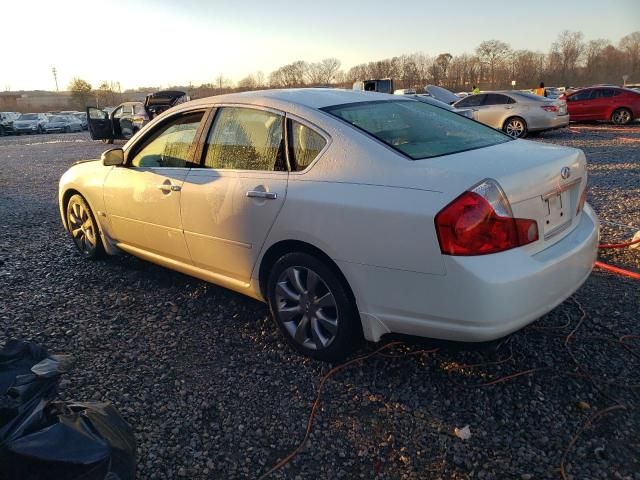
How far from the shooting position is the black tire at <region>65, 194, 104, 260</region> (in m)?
4.84

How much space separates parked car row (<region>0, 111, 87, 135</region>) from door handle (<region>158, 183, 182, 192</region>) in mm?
38050

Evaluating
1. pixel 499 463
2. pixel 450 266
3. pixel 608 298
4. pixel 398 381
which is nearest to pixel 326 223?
pixel 450 266

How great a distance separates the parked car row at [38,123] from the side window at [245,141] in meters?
38.4

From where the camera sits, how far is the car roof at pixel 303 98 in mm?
3215

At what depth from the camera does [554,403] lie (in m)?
2.58

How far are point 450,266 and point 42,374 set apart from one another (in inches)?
69.6

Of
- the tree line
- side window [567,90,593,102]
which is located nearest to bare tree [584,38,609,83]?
the tree line

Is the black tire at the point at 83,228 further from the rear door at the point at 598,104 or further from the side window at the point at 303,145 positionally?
the rear door at the point at 598,104

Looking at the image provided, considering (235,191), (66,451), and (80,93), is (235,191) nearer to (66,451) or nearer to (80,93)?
(66,451)

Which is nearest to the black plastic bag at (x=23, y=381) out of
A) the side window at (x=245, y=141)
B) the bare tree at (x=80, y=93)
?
the side window at (x=245, y=141)

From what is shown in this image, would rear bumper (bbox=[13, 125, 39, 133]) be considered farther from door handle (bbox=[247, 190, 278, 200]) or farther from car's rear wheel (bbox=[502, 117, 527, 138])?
door handle (bbox=[247, 190, 278, 200])

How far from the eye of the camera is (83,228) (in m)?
5.00

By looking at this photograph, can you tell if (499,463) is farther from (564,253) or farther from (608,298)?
(608,298)

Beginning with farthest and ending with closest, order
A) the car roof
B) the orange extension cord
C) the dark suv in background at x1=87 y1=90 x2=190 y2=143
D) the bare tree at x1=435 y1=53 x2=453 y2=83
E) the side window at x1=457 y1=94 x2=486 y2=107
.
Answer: the bare tree at x1=435 y1=53 x2=453 y2=83 → the dark suv in background at x1=87 y1=90 x2=190 y2=143 → the side window at x1=457 y1=94 x2=486 y2=107 → the orange extension cord → the car roof
